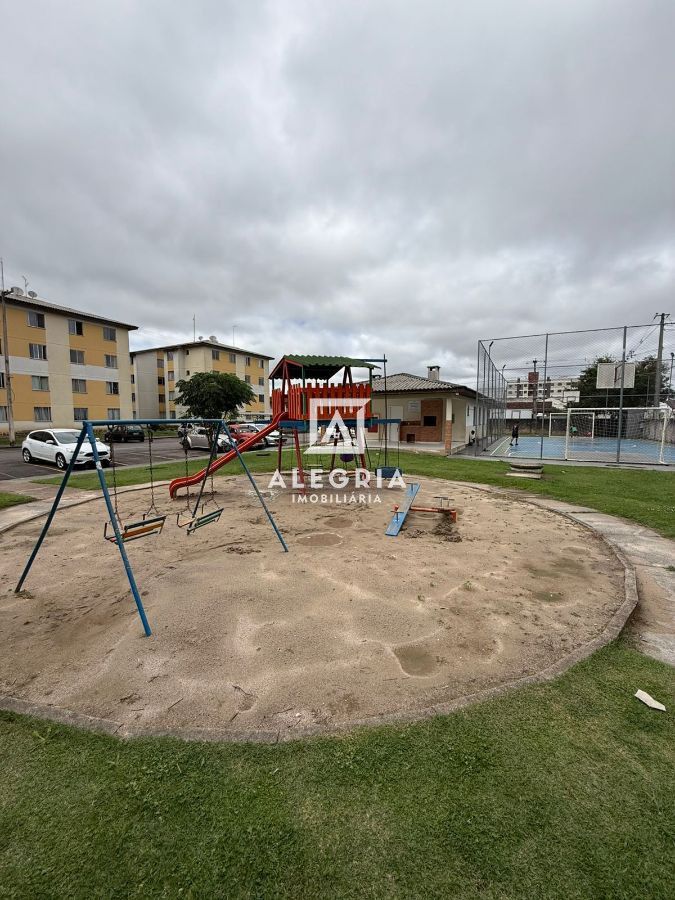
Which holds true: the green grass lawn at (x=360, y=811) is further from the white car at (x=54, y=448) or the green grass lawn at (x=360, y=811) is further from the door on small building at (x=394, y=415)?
the door on small building at (x=394, y=415)

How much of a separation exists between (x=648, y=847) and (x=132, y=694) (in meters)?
3.29

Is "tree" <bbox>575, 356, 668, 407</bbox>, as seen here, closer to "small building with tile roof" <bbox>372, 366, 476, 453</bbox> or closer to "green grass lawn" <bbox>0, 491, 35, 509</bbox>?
"small building with tile roof" <bbox>372, 366, 476, 453</bbox>

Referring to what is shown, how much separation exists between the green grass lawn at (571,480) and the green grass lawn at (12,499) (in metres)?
1.74

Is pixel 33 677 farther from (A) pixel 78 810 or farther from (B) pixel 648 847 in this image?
(B) pixel 648 847

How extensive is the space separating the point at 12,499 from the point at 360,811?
11363 millimetres

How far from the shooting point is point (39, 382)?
32062 millimetres

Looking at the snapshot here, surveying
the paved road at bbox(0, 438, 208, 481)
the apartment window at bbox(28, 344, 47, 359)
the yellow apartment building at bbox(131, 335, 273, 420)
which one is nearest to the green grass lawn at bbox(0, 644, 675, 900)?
the paved road at bbox(0, 438, 208, 481)

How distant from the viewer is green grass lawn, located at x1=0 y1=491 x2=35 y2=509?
30.8 ft

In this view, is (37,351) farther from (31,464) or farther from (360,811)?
(360,811)

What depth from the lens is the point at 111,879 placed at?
1.75 m

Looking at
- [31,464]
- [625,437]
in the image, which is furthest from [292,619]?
[625,437]

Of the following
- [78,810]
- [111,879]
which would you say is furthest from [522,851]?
[78,810]

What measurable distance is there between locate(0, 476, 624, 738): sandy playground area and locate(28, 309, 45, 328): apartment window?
32730 millimetres

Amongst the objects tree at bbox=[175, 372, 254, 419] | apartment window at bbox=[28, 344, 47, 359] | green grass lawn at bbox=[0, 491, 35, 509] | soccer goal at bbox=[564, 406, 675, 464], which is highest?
apartment window at bbox=[28, 344, 47, 359]
